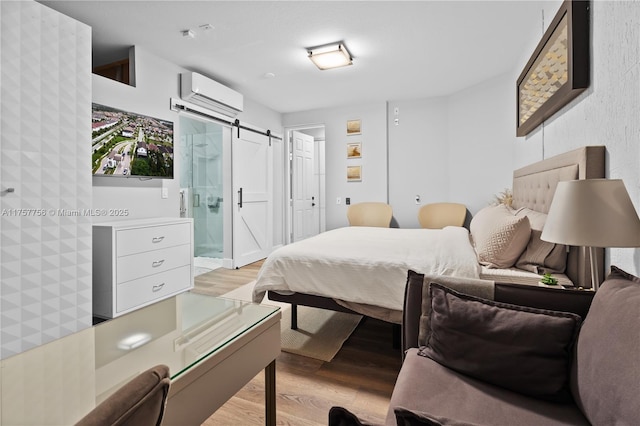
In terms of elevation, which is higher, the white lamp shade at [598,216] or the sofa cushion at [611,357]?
the white lamp shade at [598,216]

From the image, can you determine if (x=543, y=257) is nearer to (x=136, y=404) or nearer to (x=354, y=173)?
A: (x=136, y=404)

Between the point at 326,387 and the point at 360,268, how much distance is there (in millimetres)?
735

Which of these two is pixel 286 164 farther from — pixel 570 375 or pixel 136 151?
pixel 570 375

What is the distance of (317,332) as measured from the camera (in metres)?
2.61

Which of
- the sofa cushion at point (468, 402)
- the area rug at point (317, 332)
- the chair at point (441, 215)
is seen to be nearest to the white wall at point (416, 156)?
the chair at point (441, 215)

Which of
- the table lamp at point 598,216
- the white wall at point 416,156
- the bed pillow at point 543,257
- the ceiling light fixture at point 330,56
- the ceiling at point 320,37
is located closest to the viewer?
the table lamp at point 598,216

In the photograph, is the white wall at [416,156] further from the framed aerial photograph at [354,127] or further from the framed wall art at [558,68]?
the framed wall art at [558,68]

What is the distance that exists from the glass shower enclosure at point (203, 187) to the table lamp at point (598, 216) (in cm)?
458

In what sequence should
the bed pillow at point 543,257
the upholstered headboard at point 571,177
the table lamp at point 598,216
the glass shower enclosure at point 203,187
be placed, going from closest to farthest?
the table lamp at point 598,216, the upholstered headboard at point 571,177, the bed pillow at point 543,257, the glass shower enclosure at point 203,187

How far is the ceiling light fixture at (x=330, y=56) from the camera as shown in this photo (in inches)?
129

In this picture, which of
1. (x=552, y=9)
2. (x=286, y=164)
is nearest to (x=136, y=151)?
(x=286, y=164)

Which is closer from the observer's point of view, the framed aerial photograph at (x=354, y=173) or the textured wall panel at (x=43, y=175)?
the textured wall panel at (x=43, y=175)

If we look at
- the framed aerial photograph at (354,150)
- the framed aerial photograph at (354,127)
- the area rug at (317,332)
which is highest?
the framed aerial photograph at (354,127)

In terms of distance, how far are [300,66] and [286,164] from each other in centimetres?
231
